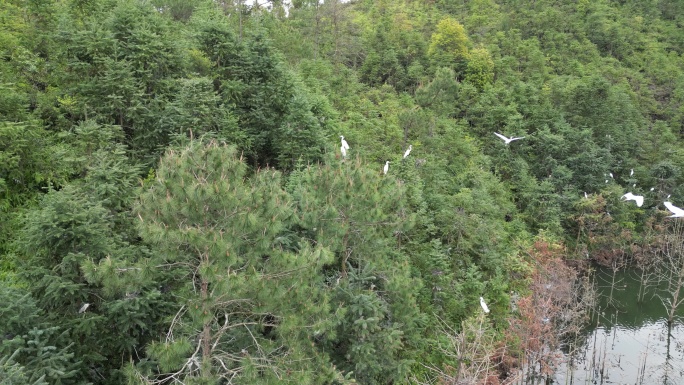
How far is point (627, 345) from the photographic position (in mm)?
16625

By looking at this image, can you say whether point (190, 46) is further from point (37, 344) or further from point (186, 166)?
point (37, 344)

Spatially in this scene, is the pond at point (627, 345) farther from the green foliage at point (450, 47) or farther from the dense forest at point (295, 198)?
the green foliage at point (450, 47)

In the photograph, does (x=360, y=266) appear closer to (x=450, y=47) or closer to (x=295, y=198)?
(x=295, y=198)

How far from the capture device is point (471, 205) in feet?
51.9

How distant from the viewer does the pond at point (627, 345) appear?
1446 centimetres

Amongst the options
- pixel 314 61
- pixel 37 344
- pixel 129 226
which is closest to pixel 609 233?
pixel 314 61

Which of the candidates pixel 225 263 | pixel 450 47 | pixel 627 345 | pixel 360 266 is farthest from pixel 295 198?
pixel 450 47

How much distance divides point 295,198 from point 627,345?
14.3 metres

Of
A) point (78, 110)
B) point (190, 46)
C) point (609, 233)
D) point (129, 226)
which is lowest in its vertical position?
point (609, 233)

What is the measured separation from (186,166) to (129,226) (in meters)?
2.74

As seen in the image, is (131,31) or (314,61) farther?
(314,61)

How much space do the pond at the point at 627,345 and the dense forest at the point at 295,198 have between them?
1.11m

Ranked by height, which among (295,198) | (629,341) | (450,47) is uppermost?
(450,47)

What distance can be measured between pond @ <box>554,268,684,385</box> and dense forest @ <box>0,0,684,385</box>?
3.65ft
